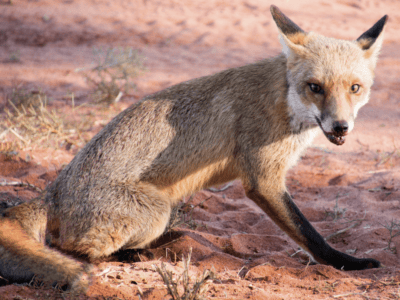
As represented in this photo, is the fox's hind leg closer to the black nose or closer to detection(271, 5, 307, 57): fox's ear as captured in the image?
the black nose

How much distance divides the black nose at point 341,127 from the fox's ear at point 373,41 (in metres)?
0.94

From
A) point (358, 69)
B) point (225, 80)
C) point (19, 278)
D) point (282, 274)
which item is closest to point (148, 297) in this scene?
point (19, 278)

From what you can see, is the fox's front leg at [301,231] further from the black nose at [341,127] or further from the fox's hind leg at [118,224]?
the fox's hind leg at [118,224]

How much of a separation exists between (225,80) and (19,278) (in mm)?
2790

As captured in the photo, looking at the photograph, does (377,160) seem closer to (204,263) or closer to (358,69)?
(358,69)

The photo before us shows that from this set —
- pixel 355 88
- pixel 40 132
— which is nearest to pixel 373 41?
pixel 355 88

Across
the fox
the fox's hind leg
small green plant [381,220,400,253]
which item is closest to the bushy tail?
the fox

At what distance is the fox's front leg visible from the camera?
373 cm

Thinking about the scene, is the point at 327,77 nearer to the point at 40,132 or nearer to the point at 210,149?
the point at 210,149

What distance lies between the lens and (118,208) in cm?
358

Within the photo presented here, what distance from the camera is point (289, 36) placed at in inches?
154

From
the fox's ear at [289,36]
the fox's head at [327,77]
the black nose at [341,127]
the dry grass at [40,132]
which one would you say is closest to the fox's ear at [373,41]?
the fox's head at [327,77]

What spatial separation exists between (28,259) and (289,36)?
3.17 meters

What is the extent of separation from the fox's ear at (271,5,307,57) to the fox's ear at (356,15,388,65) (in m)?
0.62
